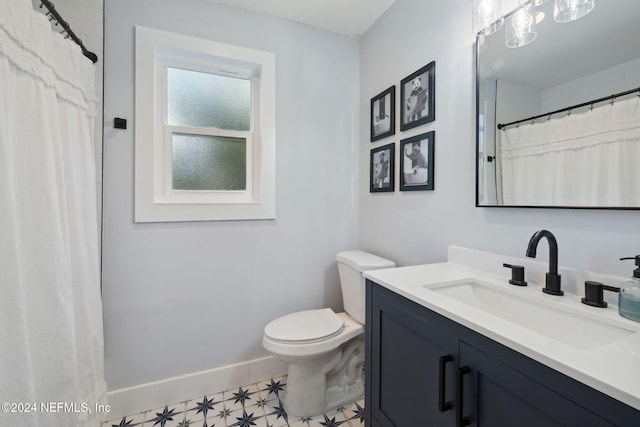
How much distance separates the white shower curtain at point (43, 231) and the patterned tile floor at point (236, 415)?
1.33ft

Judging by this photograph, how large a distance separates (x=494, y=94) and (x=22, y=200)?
1.73 metres

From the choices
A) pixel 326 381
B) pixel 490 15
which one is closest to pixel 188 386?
pixel 326 381

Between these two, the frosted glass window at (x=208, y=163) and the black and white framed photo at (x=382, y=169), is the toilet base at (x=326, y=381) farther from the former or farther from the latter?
the frosted glass window at (x=208, y=163)

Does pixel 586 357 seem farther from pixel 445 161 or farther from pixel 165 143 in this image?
pixel 165 143

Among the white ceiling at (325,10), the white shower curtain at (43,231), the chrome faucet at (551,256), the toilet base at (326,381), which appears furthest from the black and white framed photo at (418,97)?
the white shower curtain at (43,231)

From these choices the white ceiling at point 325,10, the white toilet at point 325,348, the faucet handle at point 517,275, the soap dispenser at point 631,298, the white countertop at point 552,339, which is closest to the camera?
the white countertop at point 552,339

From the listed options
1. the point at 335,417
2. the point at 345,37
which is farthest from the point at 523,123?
the point at 335,417

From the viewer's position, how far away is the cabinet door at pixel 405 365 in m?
0.79

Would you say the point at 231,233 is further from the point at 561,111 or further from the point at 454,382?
the point at 561,111

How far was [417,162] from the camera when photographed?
1.51m

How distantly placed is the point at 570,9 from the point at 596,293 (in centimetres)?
90

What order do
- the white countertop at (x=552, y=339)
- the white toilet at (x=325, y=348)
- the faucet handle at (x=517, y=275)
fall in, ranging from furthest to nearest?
the white toilet at (x=325, y=348), the faucet handle at (x=517, y=275), the white countertop at (x=552, y=339)

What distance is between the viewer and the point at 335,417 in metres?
1.50

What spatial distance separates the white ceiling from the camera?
1.67 meters
